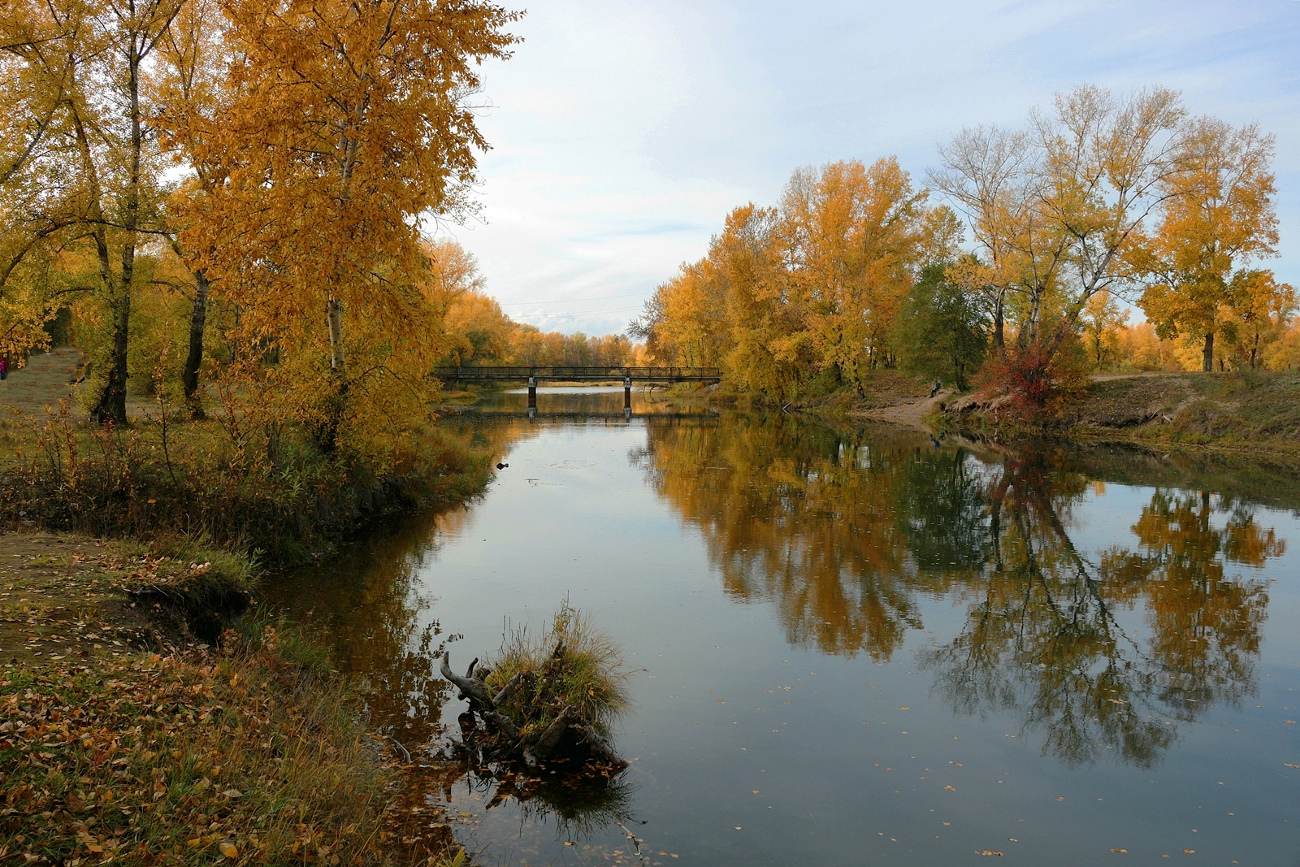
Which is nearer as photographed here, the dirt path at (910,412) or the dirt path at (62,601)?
the dirt path at (62,601)

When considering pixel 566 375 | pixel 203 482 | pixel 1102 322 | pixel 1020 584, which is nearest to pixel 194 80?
pixel 203 482

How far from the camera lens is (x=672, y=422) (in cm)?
4419

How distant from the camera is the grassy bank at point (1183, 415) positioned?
26.6 metres

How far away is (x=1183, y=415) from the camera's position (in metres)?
29.2

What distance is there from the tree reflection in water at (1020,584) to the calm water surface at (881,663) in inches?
2.0

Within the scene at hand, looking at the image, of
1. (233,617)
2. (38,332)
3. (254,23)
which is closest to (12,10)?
(254,23)

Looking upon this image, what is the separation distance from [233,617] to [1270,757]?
32.6 ft

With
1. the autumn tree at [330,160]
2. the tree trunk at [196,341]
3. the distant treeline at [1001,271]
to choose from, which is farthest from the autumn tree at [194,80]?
the distant treeline at [1001,271]

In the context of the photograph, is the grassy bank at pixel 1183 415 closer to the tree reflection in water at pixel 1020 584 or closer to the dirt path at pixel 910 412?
the dirt path at pixel 910 412

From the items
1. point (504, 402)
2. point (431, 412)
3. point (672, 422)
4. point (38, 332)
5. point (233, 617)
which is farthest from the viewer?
point (504, 402)

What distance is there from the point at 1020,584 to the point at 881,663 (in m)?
4.30

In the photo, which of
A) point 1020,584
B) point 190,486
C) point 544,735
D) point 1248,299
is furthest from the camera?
point 1248,299

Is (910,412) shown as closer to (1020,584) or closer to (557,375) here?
(557,375)

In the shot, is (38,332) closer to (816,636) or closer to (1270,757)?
(816,636)
